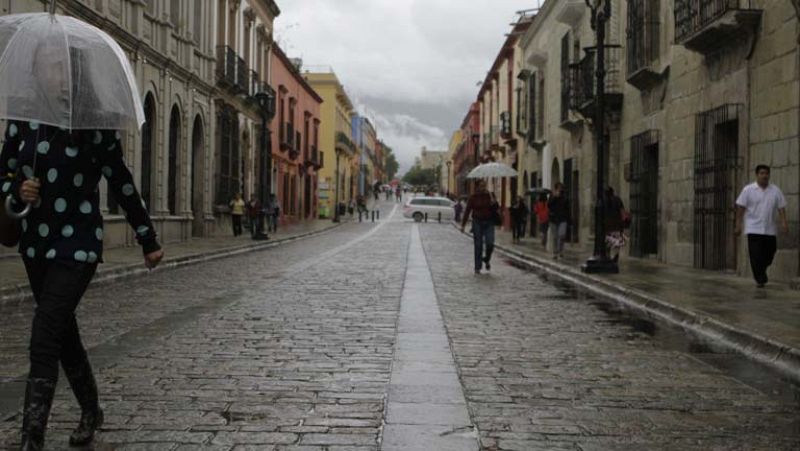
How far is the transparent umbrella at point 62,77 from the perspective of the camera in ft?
11.8

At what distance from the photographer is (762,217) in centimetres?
1102

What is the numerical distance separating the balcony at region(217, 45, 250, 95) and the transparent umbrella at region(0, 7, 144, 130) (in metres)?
26.3

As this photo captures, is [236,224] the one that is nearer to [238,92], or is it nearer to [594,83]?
[238,92]

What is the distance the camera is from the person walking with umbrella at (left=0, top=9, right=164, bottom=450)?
3475 millimetres

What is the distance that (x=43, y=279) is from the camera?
3592 millimetres

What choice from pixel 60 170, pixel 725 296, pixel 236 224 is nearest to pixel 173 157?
pixel 236 224

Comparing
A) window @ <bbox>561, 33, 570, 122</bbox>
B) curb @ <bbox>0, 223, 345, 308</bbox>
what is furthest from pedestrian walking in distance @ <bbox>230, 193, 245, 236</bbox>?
window @ <bbox>561, 33, 570, 122</bbox>

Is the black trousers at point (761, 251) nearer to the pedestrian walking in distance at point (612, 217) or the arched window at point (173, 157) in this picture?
the pedestrian walking in distance at point (612, 217)

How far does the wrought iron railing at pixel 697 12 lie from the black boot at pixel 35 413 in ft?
38.6

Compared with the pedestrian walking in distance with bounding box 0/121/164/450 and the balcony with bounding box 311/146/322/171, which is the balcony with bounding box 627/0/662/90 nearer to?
the pedestrian walking in distance with bounding box 0/121/164/450

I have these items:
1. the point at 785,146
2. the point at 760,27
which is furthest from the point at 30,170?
the point at 760,27

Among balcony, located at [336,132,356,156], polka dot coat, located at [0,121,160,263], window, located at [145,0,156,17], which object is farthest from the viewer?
balcony, located at [336,132,356,156]

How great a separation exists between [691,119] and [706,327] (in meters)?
8.55

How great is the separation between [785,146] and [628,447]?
897 centimetres
